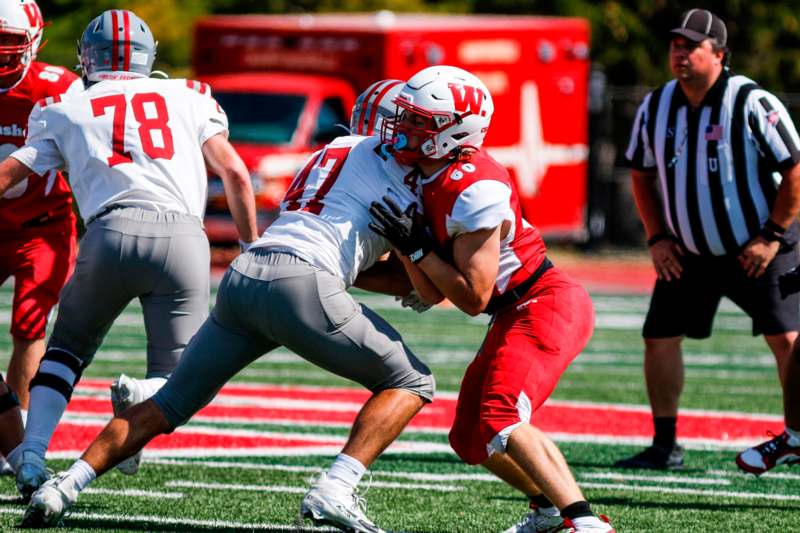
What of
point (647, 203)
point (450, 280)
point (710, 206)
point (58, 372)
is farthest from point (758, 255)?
point (58, 372)

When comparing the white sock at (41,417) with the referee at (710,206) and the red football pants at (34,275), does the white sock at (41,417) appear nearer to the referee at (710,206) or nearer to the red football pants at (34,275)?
the red football pants at (34,275)

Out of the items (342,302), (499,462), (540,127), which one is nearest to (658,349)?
(499,462)

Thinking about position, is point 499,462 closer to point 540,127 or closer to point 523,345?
point 523,345

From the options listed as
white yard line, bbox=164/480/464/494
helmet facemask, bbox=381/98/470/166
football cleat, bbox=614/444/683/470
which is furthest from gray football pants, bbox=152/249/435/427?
football cleat, bbox=614/444/683/470

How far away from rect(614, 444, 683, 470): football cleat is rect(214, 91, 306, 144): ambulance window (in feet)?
37.1

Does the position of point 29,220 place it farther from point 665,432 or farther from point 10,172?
point 665,432

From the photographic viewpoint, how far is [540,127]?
20.7 meters

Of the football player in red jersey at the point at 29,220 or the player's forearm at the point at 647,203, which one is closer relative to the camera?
the football player in red jersey at the point at 29,220

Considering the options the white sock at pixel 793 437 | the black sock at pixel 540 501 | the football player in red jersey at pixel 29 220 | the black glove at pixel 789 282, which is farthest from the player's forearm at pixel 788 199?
the football player in red jersey at pixel 29 220

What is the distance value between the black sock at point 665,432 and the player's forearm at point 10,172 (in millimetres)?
3201

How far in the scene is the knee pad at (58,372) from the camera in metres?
5.88

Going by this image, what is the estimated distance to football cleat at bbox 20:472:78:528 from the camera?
17.2 feet

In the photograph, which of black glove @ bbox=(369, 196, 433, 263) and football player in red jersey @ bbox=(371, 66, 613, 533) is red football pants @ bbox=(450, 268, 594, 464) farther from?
black glove @ bbox=(369, 196, 433, 263)

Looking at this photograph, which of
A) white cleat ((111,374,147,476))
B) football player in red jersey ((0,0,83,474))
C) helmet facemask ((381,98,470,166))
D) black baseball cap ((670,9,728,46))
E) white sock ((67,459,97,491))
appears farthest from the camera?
black baseball cap ((670,9,728,46))
